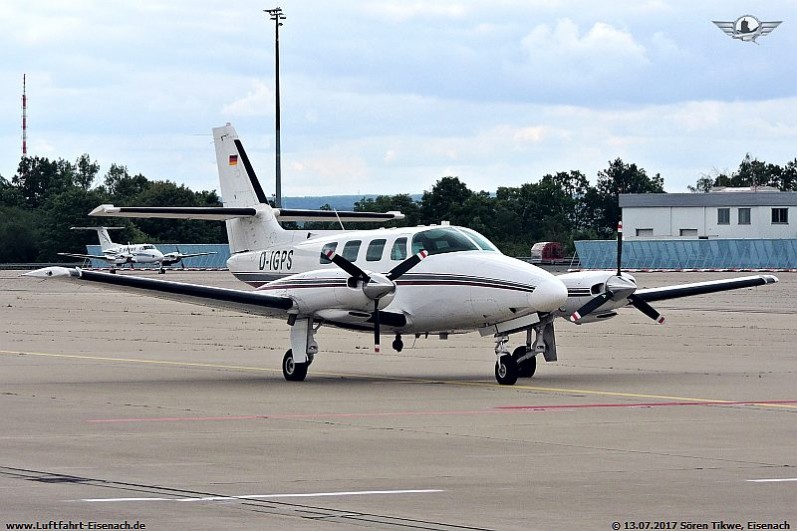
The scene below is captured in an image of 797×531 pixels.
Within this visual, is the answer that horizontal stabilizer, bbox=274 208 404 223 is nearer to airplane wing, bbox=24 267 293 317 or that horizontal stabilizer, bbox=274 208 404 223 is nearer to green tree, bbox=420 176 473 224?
airplane wing, bbox=24 267 293 317

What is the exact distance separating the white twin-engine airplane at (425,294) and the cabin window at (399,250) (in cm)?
2

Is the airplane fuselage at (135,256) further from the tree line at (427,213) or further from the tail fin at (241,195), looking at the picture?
the tail fin at (241,195)

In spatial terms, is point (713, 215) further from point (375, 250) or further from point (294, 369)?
point (294, 369)

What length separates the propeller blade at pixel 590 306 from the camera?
22406 millimetres

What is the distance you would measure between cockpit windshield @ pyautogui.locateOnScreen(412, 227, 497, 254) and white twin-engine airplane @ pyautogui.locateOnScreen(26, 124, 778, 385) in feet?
0.06

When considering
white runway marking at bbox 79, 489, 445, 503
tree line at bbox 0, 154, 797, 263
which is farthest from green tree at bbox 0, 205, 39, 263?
white runway marking at bbox 79, 489, 445, 503

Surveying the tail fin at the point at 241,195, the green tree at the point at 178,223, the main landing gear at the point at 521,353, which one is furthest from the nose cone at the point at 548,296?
the green tree at the point at 178,223

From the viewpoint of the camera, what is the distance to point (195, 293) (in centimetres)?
2250

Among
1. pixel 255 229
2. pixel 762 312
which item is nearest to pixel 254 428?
pixel 255 229

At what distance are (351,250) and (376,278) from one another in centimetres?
193

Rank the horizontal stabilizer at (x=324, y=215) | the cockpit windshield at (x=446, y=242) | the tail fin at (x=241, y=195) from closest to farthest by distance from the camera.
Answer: the cockpit windshield at (x=446, y=242), the tail fin at (x=241, y=195), the horizontal stabilizer at (x=324, y=215)

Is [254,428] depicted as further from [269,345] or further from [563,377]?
[269,345]

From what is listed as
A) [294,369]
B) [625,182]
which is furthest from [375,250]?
[625,182]

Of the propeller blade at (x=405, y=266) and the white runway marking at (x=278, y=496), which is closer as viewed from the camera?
the white runway marking at (x=278, y=496)
